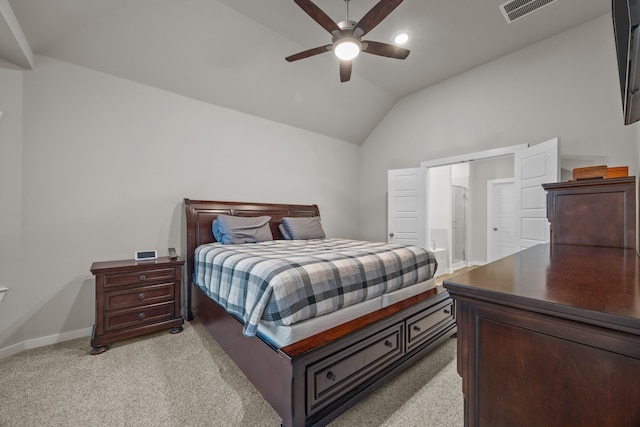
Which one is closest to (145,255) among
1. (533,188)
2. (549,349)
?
(549,349)

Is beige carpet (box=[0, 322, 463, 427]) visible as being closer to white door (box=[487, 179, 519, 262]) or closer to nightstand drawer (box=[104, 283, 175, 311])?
nightstand drawer (box=[104, 283, 175, 311])

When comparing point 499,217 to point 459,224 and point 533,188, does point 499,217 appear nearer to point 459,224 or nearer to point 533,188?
point 459,224

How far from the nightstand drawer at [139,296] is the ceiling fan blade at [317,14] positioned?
2.77m

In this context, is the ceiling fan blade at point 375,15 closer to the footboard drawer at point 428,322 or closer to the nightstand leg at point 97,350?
the footboard drawer at point 428,322

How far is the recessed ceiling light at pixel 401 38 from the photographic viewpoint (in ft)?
10.2

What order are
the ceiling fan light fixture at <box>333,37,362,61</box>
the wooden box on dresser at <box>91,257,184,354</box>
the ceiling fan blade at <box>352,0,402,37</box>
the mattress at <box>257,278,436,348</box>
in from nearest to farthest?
1. the mattress at <box>257,278,436,348</box>
2. the ceiling fan blade at <box>352,0,402,37</box>
3. the ceiling fan light fixture at <box>333,37,362,61</box>
4. the wooden box on dresser at <box>91,257,184,354</box>

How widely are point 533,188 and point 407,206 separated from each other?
174 centimetres

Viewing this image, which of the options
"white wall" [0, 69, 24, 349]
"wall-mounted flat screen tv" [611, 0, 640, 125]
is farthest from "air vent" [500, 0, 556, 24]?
"white wall" [0, 69, 24, 349]

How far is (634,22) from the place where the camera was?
0.63 metres

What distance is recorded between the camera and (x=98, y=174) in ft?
8.97

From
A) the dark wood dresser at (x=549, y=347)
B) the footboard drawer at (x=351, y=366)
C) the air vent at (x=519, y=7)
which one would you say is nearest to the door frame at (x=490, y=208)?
the air vent at (x=519, y=7)

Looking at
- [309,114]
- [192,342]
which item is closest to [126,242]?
[192,342]

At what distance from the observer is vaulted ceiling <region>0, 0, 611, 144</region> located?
234 centimetres

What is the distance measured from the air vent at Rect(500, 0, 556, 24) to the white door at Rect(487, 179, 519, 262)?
12.7 ft
